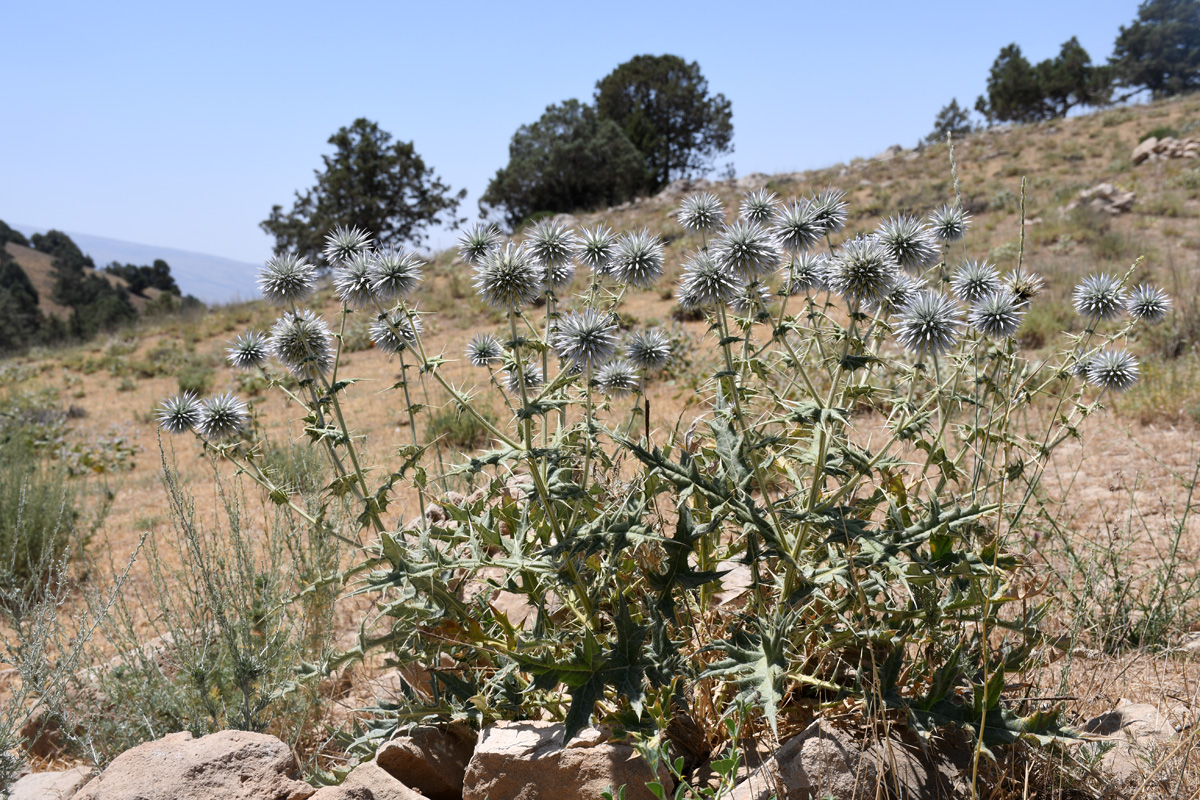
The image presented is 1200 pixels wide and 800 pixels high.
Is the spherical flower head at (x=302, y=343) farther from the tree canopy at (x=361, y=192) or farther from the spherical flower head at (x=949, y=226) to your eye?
the tree canopy at (x=361, y=192)

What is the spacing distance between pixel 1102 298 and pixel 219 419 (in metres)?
3.71

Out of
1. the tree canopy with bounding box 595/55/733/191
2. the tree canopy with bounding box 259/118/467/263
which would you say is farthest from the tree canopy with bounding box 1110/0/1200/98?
the tree canopy with bounding box 259/118/467/263

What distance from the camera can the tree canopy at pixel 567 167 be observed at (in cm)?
3397

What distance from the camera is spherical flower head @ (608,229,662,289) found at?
271 centimetres

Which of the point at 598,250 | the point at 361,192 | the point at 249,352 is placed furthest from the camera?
the point at 361,192

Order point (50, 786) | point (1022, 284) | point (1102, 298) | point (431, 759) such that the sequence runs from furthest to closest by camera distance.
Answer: point (1102, 298) → point (50, 786) → point (431, 759) → point (1022, 284)

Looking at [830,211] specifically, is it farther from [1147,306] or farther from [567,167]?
[567,167]

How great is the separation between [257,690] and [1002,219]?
18.8 metres

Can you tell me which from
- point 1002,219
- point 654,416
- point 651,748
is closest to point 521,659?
point 651,748

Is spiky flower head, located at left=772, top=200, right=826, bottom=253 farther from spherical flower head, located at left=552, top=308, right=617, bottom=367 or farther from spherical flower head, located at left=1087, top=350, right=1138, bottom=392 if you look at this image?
spherical flower head, located at left=1087, top=350, right=1138, bottom=392

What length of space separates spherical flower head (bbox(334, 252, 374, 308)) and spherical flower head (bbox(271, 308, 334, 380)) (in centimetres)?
19

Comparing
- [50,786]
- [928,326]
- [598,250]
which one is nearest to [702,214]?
[598,250]

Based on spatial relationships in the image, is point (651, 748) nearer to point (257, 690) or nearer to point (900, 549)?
point (900, 549)

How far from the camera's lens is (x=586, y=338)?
2455 millimetres
